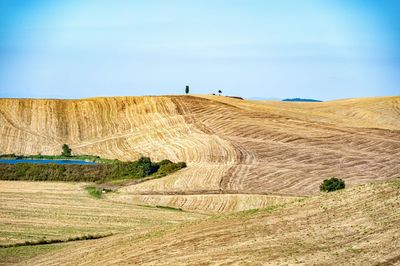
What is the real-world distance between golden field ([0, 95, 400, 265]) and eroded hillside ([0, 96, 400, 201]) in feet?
0.53

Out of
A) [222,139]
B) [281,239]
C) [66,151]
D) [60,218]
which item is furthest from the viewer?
[222,139]

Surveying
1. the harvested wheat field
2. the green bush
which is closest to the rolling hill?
the green bush

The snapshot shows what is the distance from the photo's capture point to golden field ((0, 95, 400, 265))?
32.3m

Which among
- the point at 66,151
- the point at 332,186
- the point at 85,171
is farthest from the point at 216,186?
the point at 66,151

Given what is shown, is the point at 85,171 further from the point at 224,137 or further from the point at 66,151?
the point at 224,137

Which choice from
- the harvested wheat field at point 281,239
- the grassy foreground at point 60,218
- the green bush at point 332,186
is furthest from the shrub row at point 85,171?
the harvested wheat field at point 281,239

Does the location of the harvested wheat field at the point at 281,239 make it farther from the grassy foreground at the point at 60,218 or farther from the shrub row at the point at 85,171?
the shrub row at the point at 85,171

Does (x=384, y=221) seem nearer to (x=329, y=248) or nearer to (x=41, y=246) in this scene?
(x=329, y=248)

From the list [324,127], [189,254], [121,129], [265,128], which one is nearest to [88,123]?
[121,129]

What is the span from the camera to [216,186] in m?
62.2

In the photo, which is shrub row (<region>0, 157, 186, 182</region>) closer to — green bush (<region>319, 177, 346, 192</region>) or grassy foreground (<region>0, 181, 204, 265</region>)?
grassy foreground (<region>0, 181, 204, 265</region>)

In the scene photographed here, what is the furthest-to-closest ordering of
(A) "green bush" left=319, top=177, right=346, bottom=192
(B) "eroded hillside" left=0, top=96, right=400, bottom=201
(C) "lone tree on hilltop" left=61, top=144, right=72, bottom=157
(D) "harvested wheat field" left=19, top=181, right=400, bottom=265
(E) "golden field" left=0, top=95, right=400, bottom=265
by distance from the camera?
1. (C) "lone tree on hilltop" left=61, top=144, right=72, bottom=157
2. (B) "eroded hillside" left=0, top=96, right=400, bottom=201
3. (A) "green bush" left=319, top=177, right=346, bottom=192
4. (E) "golden field" left=0, top=95, right=400, bottom=265
5. (D) "harvested wheat field" left=19, top=181, right=400, bottom=265

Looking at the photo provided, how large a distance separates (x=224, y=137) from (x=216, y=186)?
24060 mm

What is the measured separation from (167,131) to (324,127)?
2092 cm
